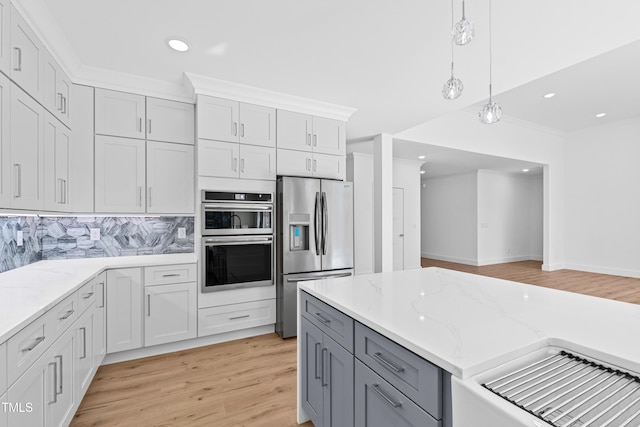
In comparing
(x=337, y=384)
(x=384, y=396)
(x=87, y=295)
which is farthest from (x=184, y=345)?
(x=384, y=396)

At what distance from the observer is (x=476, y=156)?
5961mm

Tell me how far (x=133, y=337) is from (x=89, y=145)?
181cm

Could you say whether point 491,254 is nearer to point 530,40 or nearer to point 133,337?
point 530,40

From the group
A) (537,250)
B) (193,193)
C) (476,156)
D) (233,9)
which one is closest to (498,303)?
(233,9)

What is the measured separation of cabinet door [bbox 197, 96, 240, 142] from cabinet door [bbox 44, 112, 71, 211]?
1070 millimetres

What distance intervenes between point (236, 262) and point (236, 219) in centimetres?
44

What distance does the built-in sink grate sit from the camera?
669mm

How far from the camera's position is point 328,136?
3.58 m

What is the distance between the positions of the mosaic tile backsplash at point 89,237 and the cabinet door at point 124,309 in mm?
584

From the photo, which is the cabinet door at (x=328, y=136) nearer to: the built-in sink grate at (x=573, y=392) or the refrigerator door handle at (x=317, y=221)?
the refrigerator door handle at (x=317, y=221)

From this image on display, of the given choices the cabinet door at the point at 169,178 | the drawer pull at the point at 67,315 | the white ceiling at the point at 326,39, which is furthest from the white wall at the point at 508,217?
the drawer pull at the point at 67,315

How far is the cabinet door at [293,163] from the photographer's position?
3.29 m

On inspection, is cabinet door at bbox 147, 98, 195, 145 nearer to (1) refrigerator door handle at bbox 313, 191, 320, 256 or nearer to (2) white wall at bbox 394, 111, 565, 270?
(1) refrigerator door handle at bbox 313, 191, 320, 256

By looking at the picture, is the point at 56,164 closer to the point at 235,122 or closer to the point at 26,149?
the point at 26,149
